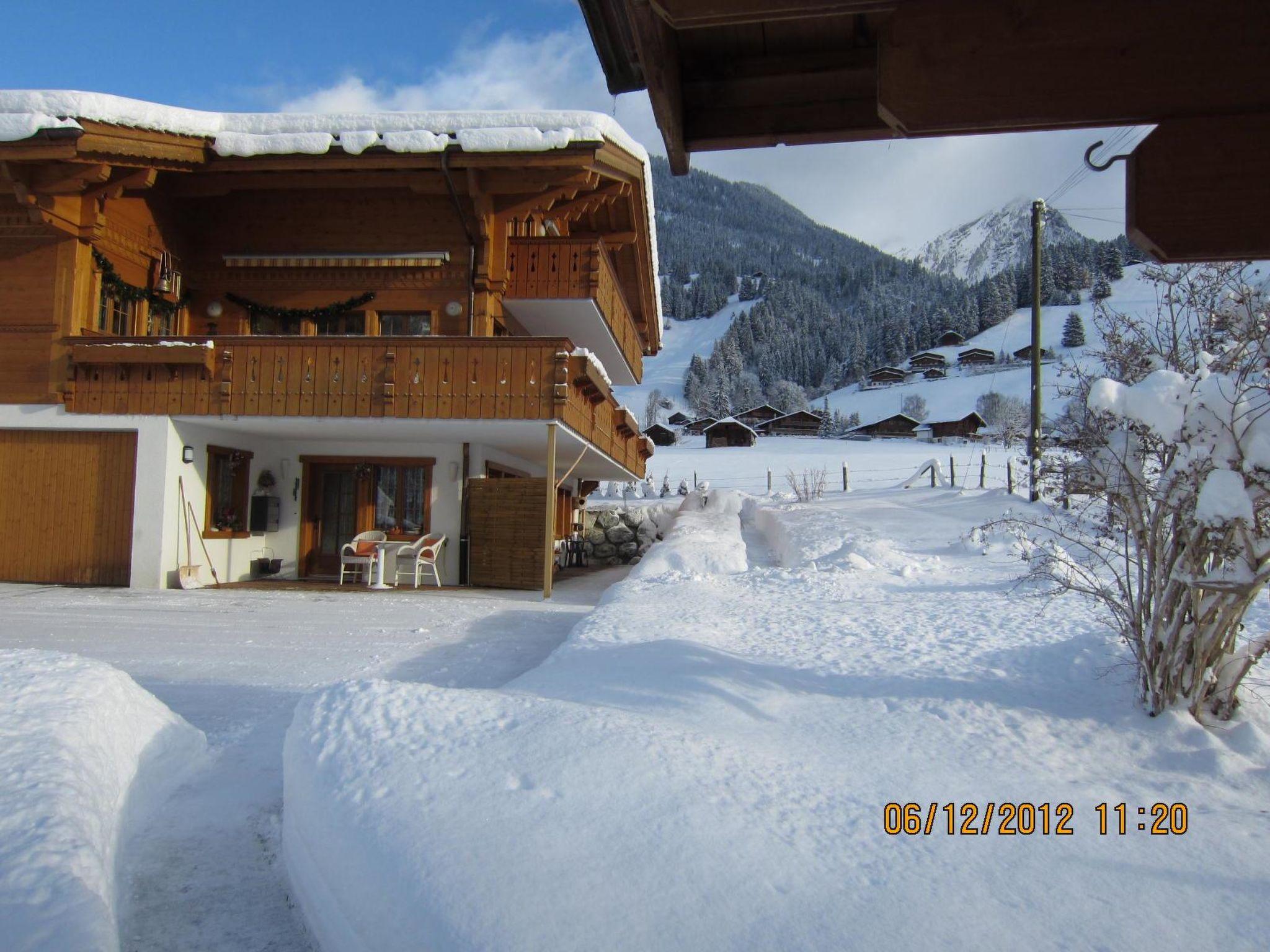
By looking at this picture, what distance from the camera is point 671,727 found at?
4684mm

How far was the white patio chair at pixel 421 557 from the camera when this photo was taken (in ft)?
45.8

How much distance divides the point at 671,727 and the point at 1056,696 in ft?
9.04

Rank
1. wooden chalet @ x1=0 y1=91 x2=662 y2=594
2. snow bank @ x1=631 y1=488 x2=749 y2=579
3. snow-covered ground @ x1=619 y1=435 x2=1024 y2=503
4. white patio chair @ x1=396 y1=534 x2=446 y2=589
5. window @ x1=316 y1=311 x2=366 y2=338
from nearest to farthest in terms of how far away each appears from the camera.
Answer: snow bank @ x1=631 y1=488 x2=749 y2=579 < wooden chalet @ x1=0 y1=91 x2=662 y2=594 < white patio chair @ x1=396 y1=534 x2=446 y2=589 < window @ x1=316 y1=311 x2=366 y2=338 < snow-covered ground @ x1=619 y1=435 x2=1024 y2=503

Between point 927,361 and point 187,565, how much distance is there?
3827 inches

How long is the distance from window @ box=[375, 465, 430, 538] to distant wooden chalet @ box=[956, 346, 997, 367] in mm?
91210

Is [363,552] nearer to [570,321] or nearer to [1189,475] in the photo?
[570,321]

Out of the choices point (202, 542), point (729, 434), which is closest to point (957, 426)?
point (729, 434)

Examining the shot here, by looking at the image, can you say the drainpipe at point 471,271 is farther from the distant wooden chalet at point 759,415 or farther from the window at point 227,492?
the distant wooden chalet at point 759,415

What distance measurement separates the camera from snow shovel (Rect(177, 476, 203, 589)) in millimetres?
13258

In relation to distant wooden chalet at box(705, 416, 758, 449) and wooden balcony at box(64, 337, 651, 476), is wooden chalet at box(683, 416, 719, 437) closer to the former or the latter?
distant wooden chalet at box(705, 416, 758, 449)

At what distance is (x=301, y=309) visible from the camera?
605 inches

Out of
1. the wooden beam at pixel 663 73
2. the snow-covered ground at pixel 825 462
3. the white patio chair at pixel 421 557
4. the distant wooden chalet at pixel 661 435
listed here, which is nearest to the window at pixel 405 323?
the white patio chair at pixel 421 557

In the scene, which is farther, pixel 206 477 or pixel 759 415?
pixel 759 415

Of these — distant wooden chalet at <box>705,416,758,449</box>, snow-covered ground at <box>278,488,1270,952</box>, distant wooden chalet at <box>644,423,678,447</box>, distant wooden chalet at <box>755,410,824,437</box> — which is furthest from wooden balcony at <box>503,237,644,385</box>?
distant wooden chalet at <box>755,410,824,437</box>
